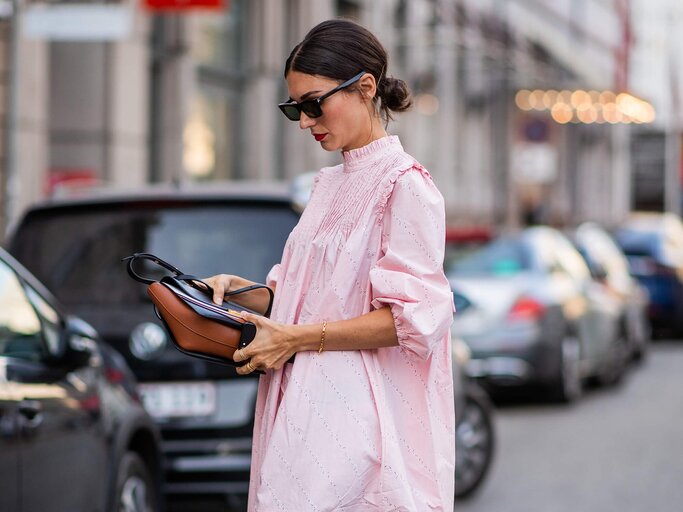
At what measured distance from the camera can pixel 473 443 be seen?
345 inches

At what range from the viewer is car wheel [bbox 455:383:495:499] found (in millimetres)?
8648

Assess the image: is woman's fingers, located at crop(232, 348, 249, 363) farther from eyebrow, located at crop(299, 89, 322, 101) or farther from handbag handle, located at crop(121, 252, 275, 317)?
eyebrow, located at crop(299, 89, 322, 101)

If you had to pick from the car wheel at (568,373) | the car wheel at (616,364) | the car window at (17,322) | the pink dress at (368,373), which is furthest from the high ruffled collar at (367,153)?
the car wheel at (616,364)

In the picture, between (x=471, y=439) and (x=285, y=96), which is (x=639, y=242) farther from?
(x=471, y=439)

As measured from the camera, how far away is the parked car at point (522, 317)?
12523 millimetres

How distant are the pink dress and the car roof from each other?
→ 319 cm

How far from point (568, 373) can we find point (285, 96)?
13.4m

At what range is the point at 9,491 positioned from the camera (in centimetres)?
461

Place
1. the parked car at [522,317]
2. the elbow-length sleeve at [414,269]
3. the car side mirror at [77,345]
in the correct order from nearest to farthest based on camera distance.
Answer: the elbow-length sleeve at [414,269]
the car side mirror at [77,345]
the parked car at [522,317]

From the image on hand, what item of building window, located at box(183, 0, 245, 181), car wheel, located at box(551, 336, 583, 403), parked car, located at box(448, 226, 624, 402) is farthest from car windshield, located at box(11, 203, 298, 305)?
building window, located at box(183, 0, 245, 181)

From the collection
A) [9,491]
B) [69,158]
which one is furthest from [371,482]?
[69,158]

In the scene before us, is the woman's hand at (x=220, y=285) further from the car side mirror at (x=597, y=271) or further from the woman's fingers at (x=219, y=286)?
the car side mirror at (x=597, y=271)

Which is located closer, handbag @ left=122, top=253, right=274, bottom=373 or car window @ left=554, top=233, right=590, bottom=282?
handbag @ left=122, top=253, right=274, bottom=373

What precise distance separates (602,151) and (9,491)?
61.3m
